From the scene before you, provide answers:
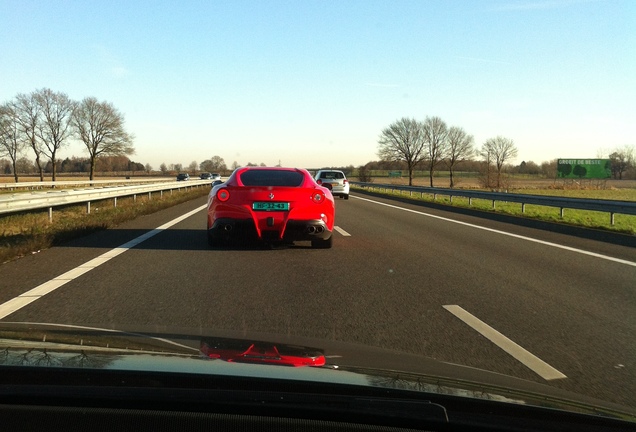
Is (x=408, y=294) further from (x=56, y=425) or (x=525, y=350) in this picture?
(x=56, y=425)

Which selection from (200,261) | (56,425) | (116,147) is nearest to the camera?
(56,425)

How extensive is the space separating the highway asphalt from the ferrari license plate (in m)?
0.79

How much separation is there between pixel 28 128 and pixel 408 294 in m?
64.4

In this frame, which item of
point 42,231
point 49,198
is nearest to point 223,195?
point 42,231

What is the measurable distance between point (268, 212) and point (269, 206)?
97 millimetres

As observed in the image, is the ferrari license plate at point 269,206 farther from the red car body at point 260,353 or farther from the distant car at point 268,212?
the red car body at point 260,353

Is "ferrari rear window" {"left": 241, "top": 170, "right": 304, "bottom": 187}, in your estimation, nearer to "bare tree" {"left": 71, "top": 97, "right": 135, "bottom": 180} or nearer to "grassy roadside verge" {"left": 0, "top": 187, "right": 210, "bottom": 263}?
"grassy roadside verge" {"left": 0, "top": 187, "right": 210, "bottom": 263}

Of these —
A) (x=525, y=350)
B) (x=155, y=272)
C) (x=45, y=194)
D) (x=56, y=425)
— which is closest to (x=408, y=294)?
(x=525, y=350)

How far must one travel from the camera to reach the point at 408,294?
623 cm

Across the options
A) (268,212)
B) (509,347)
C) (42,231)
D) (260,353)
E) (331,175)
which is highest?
(331,175)

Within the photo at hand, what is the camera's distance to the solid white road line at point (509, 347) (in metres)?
3.78

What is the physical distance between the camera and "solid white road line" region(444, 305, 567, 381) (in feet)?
12.4

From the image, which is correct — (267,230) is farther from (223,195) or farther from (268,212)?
(223,195)

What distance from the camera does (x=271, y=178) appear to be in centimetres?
958
